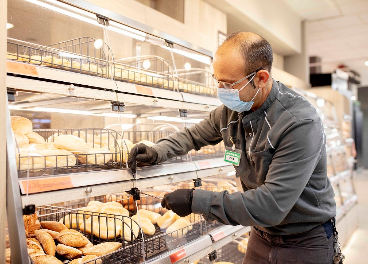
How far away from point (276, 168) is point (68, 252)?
1.02 metres

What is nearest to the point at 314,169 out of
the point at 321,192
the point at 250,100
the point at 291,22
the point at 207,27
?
the point at 321,192

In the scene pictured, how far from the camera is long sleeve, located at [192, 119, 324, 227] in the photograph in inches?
54.4

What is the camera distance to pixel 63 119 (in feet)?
6.50

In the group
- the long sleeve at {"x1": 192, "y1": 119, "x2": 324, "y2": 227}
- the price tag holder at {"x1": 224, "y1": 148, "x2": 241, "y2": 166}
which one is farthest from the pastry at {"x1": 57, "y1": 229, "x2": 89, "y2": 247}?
the price tag holder at {"x1": 224, "y1": 148, "x2": 241, "y2": 166}

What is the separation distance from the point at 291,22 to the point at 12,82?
641 cm

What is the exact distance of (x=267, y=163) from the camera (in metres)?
1.57

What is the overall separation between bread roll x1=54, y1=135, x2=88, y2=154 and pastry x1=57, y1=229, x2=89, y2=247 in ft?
1.32

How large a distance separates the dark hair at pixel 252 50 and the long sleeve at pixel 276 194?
33cm

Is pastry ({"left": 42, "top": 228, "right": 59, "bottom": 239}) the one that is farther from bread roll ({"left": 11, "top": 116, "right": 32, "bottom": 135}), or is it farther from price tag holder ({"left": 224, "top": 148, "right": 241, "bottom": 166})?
price tag holder ({"left": 224, "top": 148, "right": 241, "bottom": 166})

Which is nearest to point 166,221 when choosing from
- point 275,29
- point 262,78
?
point 262,78

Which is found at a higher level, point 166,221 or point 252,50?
point 252,50

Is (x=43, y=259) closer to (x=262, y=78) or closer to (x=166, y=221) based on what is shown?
(x=166, y=221)

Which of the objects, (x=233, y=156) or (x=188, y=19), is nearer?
(x=233, y=156)

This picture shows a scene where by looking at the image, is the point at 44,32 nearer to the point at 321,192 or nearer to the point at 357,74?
the point at 321,192
